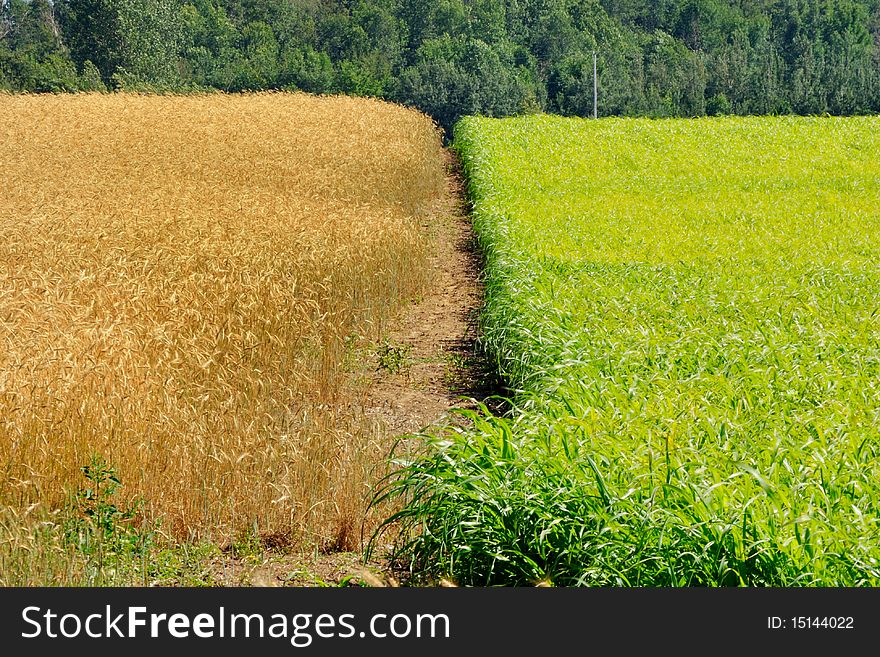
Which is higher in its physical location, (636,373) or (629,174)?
(636,373)

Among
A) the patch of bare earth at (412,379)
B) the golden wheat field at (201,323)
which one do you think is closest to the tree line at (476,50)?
the golden wheat field at (201,323)

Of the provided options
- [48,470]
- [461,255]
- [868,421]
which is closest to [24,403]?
[48,470]

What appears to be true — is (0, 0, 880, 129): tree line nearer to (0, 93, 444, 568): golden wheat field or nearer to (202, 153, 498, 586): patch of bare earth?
(0, 93, 444, 568): golden wheat field

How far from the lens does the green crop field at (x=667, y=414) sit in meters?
4.54

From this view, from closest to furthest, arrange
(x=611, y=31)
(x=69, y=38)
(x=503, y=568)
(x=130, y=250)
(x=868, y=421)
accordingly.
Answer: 1. (x=503, y=568)
2. (x=868, y=421)
3. (x=130, y=250)
4. (x=69, y=38)
5. (x=611, y=31)

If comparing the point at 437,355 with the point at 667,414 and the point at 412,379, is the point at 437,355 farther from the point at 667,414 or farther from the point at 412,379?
the point at 667,414

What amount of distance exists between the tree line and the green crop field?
52.6m

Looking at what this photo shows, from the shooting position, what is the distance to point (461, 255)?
15.7 metres

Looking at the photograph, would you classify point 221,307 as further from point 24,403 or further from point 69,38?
point 69,38

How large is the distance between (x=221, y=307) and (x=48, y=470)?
10.1ft

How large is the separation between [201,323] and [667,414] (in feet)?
12.8

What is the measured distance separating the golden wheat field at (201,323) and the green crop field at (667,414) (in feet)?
3.14

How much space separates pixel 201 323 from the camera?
8539 mm

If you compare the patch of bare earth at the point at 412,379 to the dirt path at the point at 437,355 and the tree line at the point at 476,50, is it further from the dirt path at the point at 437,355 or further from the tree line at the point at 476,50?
the tree line at the point at 476,50
